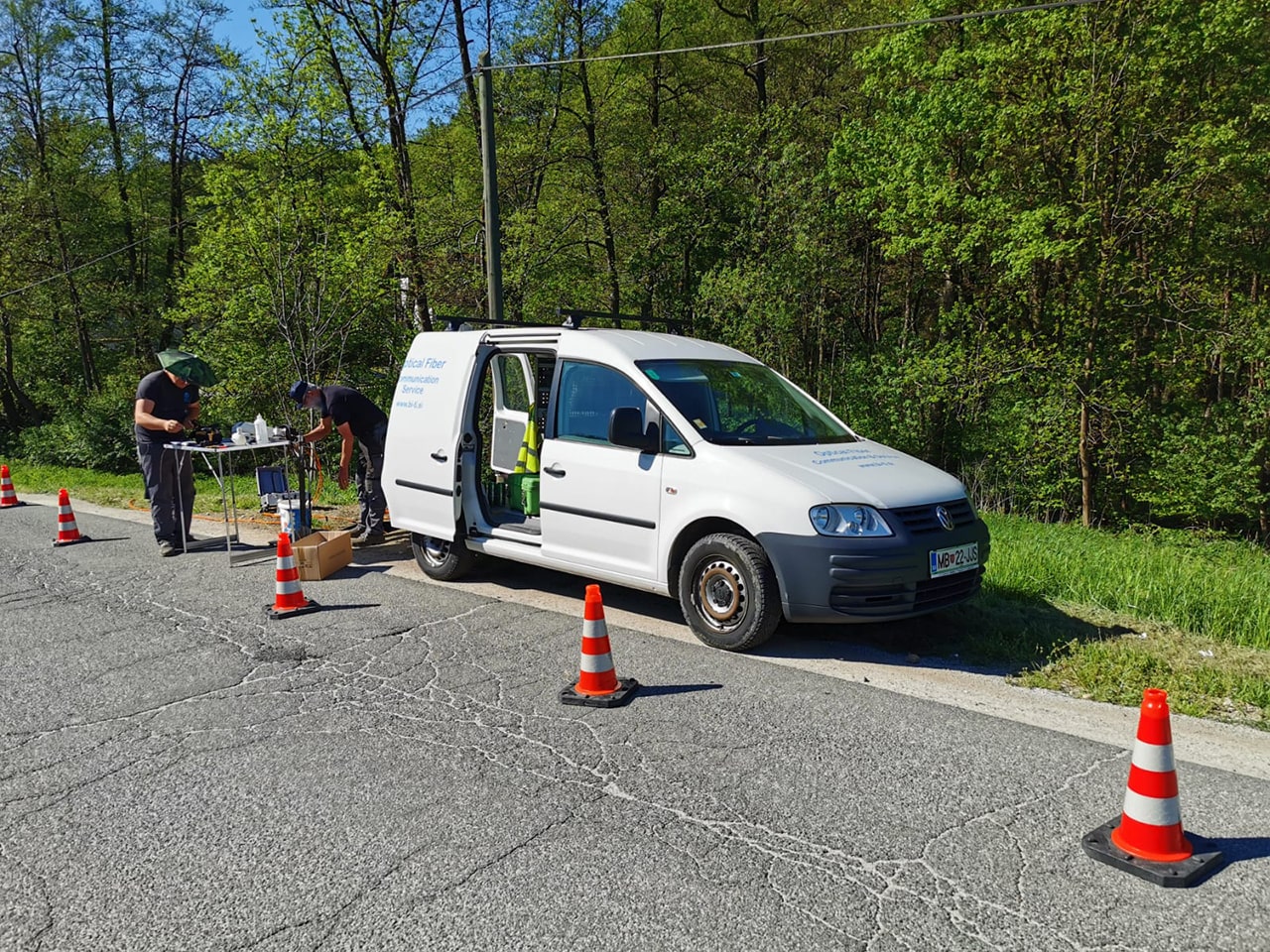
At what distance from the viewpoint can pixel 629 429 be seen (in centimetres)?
592

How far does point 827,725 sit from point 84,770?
11.4 feet

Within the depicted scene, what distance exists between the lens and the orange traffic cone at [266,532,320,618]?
661 cm

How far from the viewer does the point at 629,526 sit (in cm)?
610

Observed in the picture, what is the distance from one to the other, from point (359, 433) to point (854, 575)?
6009 millimetres

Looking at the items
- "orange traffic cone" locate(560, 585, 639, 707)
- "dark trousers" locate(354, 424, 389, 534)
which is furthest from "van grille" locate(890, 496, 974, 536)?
"dark trousers" locate(354, 424, 389, 534)

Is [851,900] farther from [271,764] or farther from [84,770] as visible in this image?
[84,770]

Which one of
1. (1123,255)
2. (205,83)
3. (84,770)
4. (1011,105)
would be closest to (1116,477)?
(1123,255)

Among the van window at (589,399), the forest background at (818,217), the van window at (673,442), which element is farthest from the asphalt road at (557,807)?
the forest background at (818,217)

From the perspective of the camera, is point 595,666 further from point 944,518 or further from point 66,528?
point 66,528

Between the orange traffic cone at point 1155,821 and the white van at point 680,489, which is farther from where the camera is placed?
the white van at point 680,489

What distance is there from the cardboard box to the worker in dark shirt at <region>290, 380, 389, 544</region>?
0.93 m

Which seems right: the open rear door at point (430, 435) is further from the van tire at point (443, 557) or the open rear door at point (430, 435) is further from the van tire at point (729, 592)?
the van tire at point (729, 592)

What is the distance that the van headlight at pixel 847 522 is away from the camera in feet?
17.3

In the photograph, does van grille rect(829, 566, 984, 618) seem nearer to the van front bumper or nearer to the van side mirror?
the van front bumper
